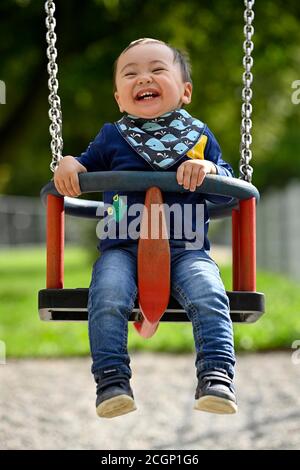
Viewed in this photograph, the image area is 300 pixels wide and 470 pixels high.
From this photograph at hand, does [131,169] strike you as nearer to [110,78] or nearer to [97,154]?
[97,154]

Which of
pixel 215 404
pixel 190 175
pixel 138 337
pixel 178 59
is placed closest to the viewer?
pixel 215 404

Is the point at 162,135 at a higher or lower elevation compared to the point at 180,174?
higher

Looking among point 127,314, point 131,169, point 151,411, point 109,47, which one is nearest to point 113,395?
point 127,314

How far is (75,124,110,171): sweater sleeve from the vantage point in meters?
3.10

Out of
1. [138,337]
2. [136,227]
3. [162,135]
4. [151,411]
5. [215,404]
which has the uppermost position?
[138,337]

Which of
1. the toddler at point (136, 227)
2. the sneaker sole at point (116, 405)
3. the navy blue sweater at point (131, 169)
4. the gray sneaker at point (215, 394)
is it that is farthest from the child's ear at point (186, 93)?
the sneaker sole at point (116, 405)

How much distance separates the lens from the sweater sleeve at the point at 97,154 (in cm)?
310

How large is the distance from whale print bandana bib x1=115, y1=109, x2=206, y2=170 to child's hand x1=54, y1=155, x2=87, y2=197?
22cm

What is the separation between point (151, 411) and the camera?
6215mm

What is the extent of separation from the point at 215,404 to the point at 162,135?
39.1 inches

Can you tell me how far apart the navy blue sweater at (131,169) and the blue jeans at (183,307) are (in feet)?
0.39

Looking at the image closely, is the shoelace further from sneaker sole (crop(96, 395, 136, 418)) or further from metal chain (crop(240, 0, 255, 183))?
metal chain (crop(240, 0, 255, 183))
